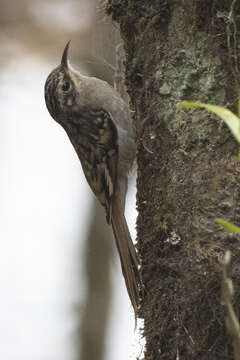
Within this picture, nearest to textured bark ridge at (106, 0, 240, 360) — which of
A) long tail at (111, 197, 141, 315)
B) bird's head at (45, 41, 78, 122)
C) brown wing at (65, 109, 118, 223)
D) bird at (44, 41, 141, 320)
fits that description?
long tail at (111, 197, 141, 315)

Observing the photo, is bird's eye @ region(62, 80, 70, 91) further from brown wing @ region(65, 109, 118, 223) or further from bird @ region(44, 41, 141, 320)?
brown wing @ region(65, 109, 118, 223)

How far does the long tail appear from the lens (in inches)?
100

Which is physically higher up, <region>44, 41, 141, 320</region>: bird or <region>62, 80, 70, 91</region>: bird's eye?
<region>62, 80, 70, 91</region>: bird's eye

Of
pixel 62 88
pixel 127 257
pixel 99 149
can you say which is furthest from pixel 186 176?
pixel 62 88

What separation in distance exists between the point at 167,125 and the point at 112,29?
4.62 ft

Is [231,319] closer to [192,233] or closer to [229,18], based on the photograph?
[192,233]

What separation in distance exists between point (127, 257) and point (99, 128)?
92 cm

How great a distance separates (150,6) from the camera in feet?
8.63

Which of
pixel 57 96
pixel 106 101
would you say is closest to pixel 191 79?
pixel 106 101

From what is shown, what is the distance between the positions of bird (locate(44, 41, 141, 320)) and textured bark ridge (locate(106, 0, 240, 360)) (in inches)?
20.6

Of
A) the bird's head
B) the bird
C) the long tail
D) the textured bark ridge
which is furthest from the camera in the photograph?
the bird's head

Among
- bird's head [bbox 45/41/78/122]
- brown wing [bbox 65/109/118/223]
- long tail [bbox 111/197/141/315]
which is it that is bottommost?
long tail [bbox 111/197/141/315]

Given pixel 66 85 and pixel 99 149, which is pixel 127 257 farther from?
pixel 66 85

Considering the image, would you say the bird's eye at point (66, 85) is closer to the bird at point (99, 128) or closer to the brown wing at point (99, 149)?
the bird at point (99, 128)
